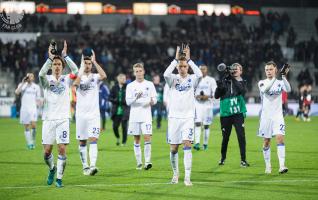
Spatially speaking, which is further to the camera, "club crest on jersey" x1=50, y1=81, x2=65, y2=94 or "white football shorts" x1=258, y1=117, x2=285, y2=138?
"white football shorts" x1=258, y1=117, x2=285, y2=138

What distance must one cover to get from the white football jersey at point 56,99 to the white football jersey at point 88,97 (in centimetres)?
192

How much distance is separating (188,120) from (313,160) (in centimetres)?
649

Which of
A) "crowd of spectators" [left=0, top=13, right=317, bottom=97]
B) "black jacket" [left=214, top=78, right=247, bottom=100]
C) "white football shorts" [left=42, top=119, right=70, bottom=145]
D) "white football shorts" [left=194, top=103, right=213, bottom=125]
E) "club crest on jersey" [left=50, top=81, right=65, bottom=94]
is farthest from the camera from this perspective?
"crowd of spectators" [left=0, top=13, right=317, bottom=97]

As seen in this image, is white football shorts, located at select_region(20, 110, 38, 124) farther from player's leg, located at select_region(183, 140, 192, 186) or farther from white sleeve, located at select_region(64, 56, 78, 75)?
player's leg, located at select_region(183, 140, 192, 186)

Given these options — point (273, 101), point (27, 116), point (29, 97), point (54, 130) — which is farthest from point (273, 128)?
point (29, 97)

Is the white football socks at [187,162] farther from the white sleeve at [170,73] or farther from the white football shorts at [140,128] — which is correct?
the white football shorts at [140,128]

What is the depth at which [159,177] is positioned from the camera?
673 inches

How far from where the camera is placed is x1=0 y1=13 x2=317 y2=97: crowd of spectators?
5134 centimetres

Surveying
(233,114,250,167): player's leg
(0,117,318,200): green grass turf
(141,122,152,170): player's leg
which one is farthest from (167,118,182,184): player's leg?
(233,114,250,167): player's leg

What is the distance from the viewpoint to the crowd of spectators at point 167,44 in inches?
2021

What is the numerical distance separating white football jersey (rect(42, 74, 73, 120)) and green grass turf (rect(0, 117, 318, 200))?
159cm

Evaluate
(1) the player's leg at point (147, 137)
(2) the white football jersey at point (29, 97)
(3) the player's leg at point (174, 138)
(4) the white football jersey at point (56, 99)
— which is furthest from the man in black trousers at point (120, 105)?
(4) the white football jersey at point (56, 99)

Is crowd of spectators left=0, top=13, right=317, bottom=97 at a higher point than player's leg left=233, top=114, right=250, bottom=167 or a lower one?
higher

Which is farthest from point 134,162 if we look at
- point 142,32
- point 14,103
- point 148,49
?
point 142,32
